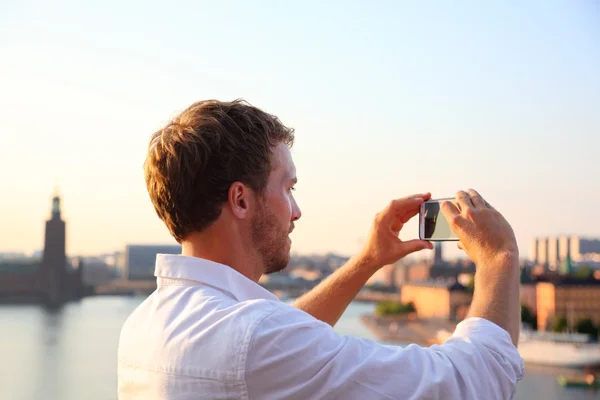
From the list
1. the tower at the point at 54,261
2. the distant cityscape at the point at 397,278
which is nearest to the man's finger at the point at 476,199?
the distant cityscape at the point at 397,278

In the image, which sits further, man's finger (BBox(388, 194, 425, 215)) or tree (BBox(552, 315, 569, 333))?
tree (BBox(552, 315, 569, 333))

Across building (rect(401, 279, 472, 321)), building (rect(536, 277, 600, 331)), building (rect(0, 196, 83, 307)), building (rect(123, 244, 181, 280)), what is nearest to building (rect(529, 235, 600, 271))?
building (rect(401, 279, 472, 321))

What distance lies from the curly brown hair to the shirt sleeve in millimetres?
92

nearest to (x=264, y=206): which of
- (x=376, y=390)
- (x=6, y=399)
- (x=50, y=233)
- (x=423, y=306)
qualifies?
(x=376, y=390)

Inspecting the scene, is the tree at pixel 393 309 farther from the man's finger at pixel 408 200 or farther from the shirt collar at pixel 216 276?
the shirt collar at pixel 216 276

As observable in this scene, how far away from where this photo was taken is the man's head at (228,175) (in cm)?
41

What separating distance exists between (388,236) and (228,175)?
14 centimetres

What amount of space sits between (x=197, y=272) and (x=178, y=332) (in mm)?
38

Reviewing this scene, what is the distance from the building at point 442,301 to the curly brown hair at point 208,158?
21.6m

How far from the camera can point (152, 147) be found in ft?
1.45

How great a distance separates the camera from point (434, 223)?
47 cm

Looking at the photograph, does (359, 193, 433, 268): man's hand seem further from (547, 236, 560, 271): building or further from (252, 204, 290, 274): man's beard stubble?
(547, 236, 560, 271): building

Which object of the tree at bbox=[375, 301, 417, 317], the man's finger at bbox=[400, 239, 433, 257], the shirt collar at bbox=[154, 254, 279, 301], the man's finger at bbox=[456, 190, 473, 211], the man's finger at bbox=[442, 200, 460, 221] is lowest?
the tree at bbox=[375, 301, 417, 317]

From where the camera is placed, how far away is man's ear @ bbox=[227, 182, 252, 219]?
1.36 ft
